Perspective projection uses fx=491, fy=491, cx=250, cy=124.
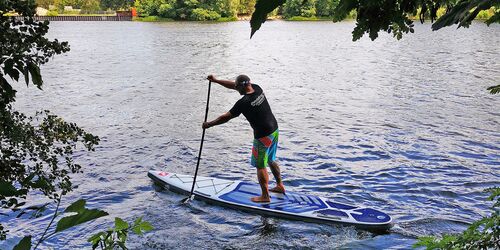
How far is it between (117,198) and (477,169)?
975 cm

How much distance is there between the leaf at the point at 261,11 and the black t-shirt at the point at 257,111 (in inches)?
343

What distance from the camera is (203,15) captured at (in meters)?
109

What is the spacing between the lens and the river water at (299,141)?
10.0 m

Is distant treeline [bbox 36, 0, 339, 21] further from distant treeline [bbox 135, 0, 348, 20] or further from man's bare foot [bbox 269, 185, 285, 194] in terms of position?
man's bare foot [bbox 269, 185, 285, 194]

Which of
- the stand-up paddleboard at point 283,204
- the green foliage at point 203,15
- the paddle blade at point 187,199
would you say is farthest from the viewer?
the green foliage at point 203,15

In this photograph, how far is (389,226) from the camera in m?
9.60

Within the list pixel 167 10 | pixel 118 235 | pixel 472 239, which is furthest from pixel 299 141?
pixel 167 10

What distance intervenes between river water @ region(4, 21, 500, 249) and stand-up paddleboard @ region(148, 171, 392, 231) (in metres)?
0.20

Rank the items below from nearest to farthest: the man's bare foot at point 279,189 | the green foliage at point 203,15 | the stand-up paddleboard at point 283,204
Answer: the stand-up paddleboard at point 283,204
the man's bare foot at point 279,189
the green foliage at point 203,15

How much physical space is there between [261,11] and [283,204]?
A: 31.7ft

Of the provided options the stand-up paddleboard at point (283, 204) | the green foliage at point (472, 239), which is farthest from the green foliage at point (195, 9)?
the green foliage at point (472, 239)

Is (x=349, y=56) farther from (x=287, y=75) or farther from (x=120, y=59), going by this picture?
(x=120, y=59)

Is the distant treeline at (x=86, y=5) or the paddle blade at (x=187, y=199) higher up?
the distant treeline at (x=86, y=5)

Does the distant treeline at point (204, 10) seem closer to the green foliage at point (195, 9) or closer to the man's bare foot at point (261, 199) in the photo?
the green foliage at point (195, 9)
